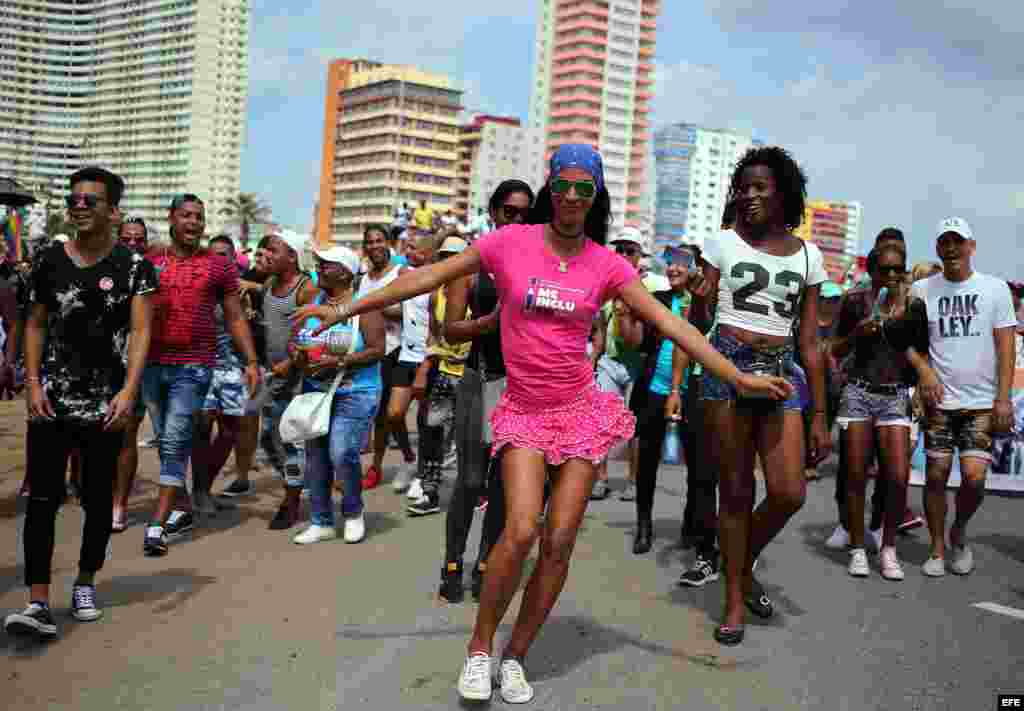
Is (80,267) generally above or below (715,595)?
above

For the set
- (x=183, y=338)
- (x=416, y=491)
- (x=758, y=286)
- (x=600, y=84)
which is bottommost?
(x=416, y=491)

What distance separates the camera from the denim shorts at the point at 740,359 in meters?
5.55

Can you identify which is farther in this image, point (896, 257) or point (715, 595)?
point (896, 257)

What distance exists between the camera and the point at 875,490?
8.41m

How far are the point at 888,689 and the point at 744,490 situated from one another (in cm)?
129

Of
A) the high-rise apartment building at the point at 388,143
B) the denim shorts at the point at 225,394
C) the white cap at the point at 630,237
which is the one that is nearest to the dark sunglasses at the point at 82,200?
the denim shorts at the point at 225,394

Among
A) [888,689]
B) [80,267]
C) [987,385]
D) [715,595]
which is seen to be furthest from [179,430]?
[987,385]

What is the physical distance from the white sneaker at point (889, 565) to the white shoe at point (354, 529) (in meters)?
3.55

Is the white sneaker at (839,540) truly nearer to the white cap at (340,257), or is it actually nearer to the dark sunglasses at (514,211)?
the dark sunglasses at (514,211)

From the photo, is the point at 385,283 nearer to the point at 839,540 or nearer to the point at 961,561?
the point at 839,540

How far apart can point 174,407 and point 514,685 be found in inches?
146

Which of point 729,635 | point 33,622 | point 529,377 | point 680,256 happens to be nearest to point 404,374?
point 680,256

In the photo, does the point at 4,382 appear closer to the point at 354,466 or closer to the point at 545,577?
the point at 354,466

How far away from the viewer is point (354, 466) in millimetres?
7625
